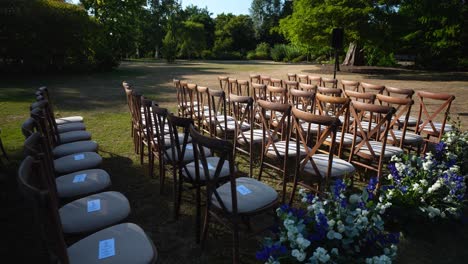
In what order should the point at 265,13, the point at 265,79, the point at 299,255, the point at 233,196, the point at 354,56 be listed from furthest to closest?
the point at 265,13 → the point at 354,56 → the point at 265,79 → the point at 233,196 → the point at 299,255

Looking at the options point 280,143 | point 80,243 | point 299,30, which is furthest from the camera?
point 299,30

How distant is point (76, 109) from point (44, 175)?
25.3ft

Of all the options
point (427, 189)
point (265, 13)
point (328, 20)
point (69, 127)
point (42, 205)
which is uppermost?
point (265, 13)

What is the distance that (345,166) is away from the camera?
2.99 m

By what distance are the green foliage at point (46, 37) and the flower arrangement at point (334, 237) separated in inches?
717

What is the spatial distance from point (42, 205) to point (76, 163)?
2.02 m

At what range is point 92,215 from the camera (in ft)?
6.73

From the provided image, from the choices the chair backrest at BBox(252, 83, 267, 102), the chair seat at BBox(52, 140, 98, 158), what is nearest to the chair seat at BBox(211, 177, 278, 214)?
the chair seat at BBox(52, 140, 98, 158)

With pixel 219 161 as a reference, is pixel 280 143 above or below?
below

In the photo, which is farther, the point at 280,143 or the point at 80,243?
A: the point at 280,143

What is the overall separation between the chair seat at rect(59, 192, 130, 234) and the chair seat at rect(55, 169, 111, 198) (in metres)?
0.23

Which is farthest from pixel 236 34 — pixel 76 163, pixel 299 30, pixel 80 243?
pixel 80 243

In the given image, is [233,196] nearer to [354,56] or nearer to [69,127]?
[69,127]

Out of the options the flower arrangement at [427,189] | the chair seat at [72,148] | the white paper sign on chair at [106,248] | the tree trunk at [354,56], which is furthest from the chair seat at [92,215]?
the tree trunk at [354,56]
